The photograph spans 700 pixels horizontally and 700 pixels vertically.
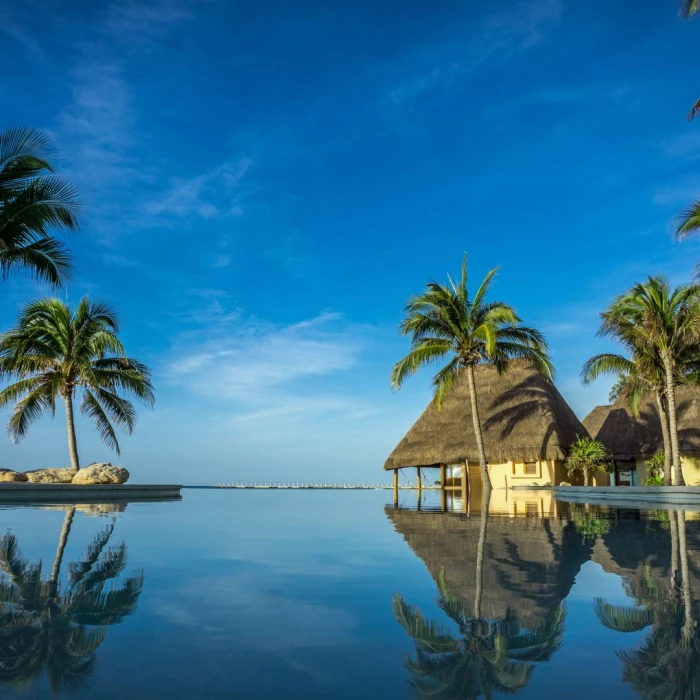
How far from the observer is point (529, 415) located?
25.1 m

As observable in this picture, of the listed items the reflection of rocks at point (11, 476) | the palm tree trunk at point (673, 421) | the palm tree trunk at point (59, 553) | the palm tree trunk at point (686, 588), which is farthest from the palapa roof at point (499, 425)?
the palm tree trunk at point (59, 553)

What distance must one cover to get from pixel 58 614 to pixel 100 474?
16.6 metres

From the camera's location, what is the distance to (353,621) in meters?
3.45

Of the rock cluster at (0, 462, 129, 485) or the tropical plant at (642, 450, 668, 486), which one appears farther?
the tropical plant at (642, 450, 668, 486)

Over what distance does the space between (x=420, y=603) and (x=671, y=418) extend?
17.2 metres

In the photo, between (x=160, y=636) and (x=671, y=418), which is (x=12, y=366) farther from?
(x=671, y=418)

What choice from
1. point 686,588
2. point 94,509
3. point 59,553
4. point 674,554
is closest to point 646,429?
point 94,509

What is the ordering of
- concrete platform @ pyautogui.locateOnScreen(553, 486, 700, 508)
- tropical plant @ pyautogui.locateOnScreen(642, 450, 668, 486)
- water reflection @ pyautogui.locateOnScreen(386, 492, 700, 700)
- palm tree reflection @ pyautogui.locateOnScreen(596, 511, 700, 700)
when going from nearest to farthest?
palm tree reflection @ pyautogui.locateOnScreen(596, 511, 700, 700), water reflection @ pyautogui.locateOnScreen(386, 492, 700, 700), concrete platform @ pyautogui.locateOnScreen(553, 486, 700, 508), tropical plant @ pyautogui.locateOnScreen(642, 450, 668, 486)

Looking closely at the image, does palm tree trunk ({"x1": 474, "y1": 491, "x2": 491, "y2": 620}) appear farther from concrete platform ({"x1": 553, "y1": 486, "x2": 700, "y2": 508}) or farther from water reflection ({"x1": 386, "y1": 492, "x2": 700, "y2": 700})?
concrete platform ({"x1": 553, "y1": 486, "x2": 700, "y2": 508})

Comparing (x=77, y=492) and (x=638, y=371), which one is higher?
(x=638, y=371)

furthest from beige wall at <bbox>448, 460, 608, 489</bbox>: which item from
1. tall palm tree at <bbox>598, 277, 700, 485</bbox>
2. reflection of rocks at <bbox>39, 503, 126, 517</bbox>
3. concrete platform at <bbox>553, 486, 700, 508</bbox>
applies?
reflection of rocks at <bbox>39, 503, 126, 517</bbox>

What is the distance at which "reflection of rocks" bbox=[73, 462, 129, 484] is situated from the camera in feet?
60.8

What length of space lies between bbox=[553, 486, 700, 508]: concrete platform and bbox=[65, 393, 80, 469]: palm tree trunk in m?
16.1

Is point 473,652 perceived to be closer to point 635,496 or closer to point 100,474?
point 635,496
